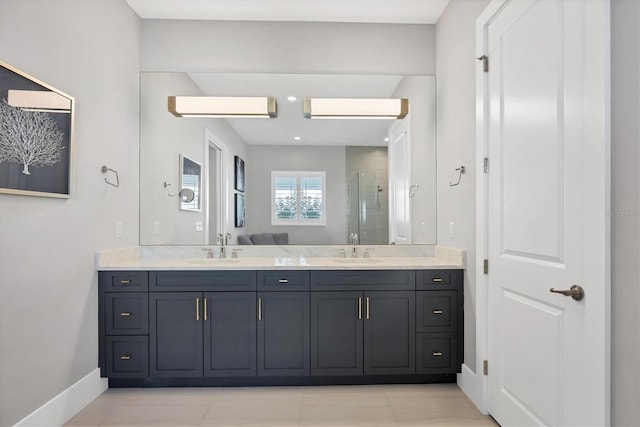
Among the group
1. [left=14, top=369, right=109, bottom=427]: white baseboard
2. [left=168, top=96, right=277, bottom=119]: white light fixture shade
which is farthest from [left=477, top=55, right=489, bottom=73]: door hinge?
[left=14, top=369, right=109, bottom=427]: white baseboard

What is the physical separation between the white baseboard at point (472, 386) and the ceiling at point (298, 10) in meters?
2.62

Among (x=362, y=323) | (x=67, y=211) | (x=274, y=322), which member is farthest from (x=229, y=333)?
(x=67, y=211)

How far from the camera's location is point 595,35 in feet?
4.42

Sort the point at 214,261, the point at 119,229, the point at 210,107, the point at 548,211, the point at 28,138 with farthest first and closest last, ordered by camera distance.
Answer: the point at 210,107, the point at 214,261, the point at 119,229, the point at 28,138, the point at 548,211

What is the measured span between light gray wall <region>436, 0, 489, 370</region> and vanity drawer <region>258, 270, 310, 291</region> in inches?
42.9

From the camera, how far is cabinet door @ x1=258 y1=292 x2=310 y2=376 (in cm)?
255

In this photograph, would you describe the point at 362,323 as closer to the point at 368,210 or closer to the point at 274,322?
the point at 274,322

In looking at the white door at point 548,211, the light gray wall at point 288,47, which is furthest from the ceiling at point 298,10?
the white door at point 548,211

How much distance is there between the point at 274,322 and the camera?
2555mm

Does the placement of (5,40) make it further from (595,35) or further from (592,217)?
(592,217)

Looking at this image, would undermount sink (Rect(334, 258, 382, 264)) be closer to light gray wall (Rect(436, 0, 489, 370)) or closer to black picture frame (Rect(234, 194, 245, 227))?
light gray wall (Rect(436, 0, 489, 370))

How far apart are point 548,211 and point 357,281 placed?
128cm

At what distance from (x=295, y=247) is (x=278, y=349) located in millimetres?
840

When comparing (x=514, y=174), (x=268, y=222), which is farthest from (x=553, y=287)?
(x=268, y=222)
